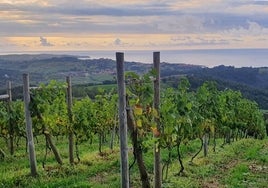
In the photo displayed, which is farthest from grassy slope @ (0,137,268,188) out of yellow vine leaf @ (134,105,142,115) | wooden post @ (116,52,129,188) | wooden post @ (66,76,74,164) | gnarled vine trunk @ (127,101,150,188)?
yellow vine leaf @ (134,105,142,115)

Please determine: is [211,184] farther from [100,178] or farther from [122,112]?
[122,112]

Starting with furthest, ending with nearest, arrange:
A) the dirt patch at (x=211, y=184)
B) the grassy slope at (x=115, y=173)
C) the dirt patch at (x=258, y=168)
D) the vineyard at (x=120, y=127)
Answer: the dirt patch at (x=258, y=168)
the grassy slope at (x=115, y=173)
the dirt patch at (x=211, y=184)
the vineyard at (x=120, y=127)

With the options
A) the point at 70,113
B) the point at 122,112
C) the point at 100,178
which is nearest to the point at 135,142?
the point at 122,112

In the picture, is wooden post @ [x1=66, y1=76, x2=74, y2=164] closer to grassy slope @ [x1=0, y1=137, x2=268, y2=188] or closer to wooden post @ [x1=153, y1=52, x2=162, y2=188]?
grassy slope @ [x1=0, y1=137, x2=268, y2=188]

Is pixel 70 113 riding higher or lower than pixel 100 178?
higher

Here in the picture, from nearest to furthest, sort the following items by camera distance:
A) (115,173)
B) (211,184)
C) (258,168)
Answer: (211,184)
(115,173)
(258,168)

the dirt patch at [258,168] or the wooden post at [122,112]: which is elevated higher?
the wooden post at [122,112]

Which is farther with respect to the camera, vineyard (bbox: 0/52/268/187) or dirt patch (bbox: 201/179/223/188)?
dirt patch (bbox: 201/179/223/188)

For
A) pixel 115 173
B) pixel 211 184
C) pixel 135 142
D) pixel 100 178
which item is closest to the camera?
pixel 135 142

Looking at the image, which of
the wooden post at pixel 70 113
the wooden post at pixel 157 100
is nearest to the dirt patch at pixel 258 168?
the wooden post at pixel 157 100

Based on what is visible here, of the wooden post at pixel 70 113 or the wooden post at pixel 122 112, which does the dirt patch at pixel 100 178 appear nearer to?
the wooden post at pixel 70 113

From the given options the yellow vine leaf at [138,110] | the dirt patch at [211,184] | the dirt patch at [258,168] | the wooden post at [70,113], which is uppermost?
the yellow vine leaf at [138,110]

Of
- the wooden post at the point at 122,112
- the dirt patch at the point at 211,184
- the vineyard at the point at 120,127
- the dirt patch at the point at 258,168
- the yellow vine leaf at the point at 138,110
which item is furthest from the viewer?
the dirt patch at the point at 258,168

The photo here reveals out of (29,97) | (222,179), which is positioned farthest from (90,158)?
(222,179)
